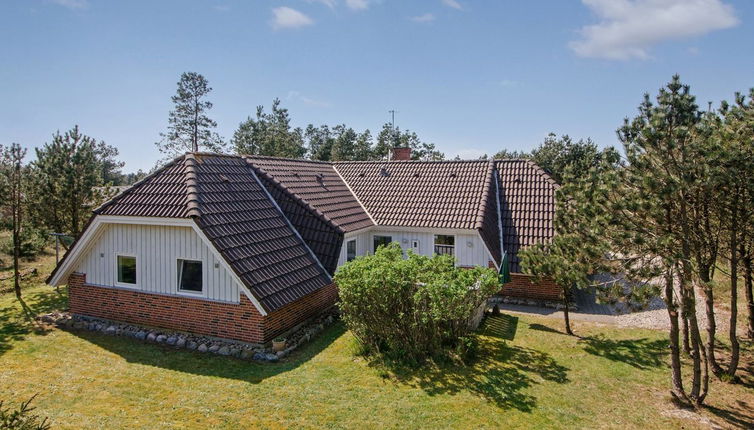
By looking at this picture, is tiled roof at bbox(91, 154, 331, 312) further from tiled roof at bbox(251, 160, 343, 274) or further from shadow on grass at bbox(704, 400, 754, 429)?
shadow on grass at bbox(704, 400, 754, 429)

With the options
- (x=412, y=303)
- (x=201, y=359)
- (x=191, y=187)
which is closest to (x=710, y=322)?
(x=412, y=303)

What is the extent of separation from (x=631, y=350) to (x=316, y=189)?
1322 centimetres

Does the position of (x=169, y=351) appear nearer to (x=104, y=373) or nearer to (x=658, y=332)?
(x=104, y=373)

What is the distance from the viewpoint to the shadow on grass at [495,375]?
30.9 feet

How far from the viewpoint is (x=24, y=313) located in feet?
49.9

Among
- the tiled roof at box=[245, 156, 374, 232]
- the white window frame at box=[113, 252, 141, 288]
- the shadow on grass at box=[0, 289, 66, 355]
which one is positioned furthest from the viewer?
the tiled roof at box=[245, 156, 374, 232]

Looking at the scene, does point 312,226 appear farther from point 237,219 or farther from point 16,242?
point 16,242

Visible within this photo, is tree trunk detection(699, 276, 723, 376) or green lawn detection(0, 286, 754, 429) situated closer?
green lawn detection(0, 286, 754, 429)

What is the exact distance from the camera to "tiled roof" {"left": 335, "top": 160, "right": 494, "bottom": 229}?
1891cm

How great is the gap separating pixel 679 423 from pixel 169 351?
478 inches

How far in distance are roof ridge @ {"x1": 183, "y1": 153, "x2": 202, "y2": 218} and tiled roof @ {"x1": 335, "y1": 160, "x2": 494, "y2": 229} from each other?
8309mm

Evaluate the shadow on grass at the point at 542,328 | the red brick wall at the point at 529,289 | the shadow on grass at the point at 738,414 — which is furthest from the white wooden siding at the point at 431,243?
the shadow on grass at the point at 738,414

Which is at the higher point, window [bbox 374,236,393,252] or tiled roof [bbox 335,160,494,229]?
tiled roof [bbox 335,160,494,229]

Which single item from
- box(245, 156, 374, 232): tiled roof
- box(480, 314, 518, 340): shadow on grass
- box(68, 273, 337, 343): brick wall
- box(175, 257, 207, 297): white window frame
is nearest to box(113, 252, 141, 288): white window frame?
box(68, 273, 337, 343): brick wall
